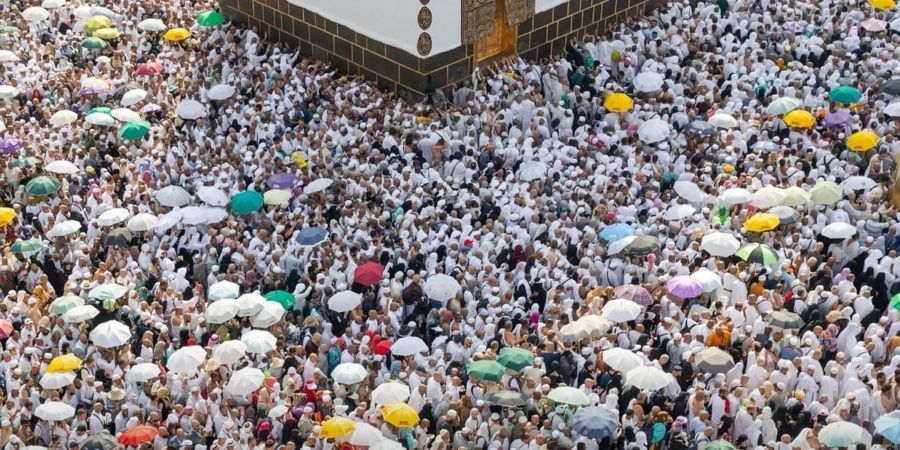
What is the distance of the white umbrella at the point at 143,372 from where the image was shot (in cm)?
1770

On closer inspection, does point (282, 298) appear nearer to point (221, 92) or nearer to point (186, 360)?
point (186, 360)

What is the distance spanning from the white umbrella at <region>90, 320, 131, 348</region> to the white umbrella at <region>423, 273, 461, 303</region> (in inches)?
175

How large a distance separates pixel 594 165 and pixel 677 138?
203cm

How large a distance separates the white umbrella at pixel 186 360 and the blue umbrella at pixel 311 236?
3.39m

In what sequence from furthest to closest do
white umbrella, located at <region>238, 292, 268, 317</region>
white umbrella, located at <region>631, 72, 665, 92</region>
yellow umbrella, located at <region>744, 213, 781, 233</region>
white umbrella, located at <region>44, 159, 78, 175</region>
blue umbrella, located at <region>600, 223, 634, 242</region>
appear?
Result: white umbrella, located at <region>631, 72, 665, 92</region> < white umbrella, located at <region>44, 159, 78, 175</region> < blue umbrella, located at <region>600, 223, 634, 242</region> < yellow umbrella, located at <region>744, 213, 781, 233</region> < white umbrella, located at <region>238, 292, 268, 317</region>

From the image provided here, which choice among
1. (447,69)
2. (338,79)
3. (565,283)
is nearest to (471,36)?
(447,69)

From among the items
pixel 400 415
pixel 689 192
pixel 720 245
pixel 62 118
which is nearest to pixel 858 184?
pixel 689 192

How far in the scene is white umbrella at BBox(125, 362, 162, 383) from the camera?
697 inches

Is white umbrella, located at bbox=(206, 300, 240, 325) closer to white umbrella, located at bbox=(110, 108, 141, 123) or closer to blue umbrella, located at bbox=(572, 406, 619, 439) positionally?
blue umbrella, located at bbox=(572, 406, 619, 439)

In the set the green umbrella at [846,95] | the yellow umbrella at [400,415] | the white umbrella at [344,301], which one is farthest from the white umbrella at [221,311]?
the green umbrella at [846,95]

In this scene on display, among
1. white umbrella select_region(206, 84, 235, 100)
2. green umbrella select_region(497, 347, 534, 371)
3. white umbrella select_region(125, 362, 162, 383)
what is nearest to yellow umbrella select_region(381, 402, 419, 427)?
green umbrella select_region(497, 347, 534, 371)

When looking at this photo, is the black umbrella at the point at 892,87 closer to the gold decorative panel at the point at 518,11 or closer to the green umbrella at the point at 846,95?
the green umbrella at the point at 846,95

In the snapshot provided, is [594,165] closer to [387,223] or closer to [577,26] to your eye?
[387,223]

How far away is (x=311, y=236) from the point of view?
20984 millimetres
